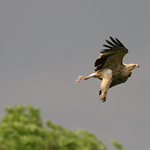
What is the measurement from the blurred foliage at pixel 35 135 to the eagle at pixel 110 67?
5309mm

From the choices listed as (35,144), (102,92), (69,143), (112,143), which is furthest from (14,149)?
(102,92)

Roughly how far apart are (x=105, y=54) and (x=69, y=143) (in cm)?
659

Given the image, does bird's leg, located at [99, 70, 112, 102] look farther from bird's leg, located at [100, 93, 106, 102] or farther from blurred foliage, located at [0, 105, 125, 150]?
blurred foliage, located at [0, 105, 125, 150]

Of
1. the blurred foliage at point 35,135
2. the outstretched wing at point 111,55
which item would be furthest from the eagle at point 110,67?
the blurred foliage at point 35,135

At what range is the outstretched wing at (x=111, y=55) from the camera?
19672 mm

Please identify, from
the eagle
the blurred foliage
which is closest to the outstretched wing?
the eagle

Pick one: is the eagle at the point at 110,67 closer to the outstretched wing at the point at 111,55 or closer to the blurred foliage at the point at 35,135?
the outstretched wing at the point at 111,55

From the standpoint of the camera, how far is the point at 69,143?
14375 mm

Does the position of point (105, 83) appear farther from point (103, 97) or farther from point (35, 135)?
point (35, 135)

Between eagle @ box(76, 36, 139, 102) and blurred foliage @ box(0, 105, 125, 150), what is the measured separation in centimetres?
531

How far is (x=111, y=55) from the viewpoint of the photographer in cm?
2006

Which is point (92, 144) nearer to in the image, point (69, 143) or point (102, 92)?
point (69, 143)

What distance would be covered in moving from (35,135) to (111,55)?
6.95 m

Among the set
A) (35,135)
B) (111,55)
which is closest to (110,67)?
(111,55)
